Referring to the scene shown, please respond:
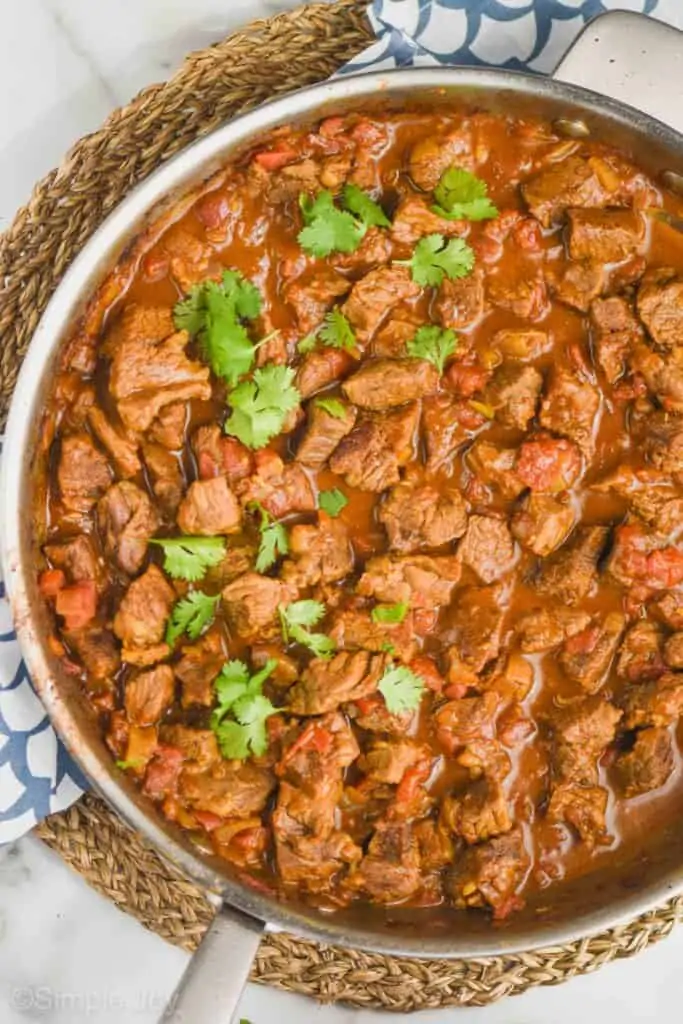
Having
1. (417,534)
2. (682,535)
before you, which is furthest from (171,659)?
(682,535)

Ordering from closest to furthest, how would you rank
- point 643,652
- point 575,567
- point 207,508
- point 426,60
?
1. point 207,508
2. point 575,567
3. point 643,652
4. point 426,60

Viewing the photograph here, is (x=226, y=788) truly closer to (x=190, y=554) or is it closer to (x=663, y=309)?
(x=190, y=554)

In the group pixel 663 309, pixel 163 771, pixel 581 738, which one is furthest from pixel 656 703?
pixel 163 771

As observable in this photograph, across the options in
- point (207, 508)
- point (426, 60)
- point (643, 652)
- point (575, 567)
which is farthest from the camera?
point (426, 60)

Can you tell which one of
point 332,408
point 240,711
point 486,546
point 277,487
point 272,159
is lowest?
point 486,546

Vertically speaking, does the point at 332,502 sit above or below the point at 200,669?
above

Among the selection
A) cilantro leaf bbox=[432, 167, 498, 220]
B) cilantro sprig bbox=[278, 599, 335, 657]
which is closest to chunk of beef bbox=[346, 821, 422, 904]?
cilantro sprig bbox=[278, 599, 335, 657]
